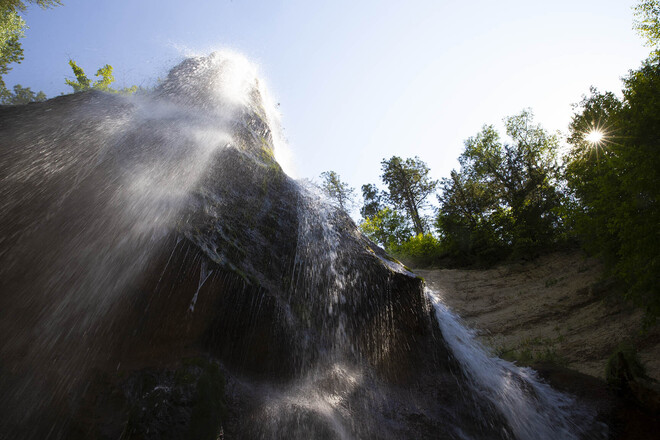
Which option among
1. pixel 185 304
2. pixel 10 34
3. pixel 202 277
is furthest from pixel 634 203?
pixel 10 34

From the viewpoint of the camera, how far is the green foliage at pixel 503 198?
53.9ft

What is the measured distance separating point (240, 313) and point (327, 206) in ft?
11.6

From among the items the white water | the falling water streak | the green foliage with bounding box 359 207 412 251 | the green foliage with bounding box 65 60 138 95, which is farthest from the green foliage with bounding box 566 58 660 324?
the green foliage with bounding box 65 60 138 95

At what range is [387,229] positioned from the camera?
100ft

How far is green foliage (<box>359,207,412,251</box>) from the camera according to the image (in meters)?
30.1

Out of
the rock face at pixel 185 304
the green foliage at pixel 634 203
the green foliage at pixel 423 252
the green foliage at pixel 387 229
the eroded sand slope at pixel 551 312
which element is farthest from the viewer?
the green foliage at pixel 387 229

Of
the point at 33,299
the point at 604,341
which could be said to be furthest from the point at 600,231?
the point at 33,299

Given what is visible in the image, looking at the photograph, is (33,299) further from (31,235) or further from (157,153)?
(157,153)

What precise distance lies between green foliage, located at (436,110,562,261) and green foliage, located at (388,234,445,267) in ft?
3.46

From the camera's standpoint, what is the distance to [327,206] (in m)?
6.78

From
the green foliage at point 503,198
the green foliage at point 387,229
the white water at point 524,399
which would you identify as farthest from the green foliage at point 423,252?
the white water at point 524,399

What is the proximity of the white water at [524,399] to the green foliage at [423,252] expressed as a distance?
538 inches

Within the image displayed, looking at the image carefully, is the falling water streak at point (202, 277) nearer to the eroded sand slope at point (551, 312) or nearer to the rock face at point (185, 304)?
the rock face at point (185, 304)

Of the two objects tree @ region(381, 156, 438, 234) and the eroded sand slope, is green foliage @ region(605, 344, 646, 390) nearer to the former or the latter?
the eroded sand slope
